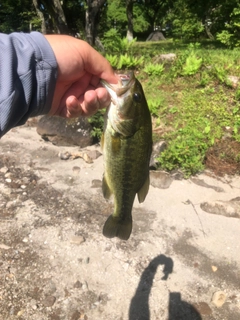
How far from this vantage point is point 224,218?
5.32 metres

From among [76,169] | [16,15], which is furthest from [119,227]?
[16,15]

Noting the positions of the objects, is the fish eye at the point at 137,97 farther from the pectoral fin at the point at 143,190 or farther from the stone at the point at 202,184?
the stone at the point at 202,184

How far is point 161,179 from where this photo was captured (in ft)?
20.0

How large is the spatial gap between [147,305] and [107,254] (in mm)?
878

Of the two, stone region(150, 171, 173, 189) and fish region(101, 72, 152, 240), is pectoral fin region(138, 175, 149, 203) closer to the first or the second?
fish region(101, 72, 152, 240)

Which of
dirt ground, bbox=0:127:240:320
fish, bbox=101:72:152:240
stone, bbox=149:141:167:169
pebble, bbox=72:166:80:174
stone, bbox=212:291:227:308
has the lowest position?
pebble, bbox=72:166:80:174

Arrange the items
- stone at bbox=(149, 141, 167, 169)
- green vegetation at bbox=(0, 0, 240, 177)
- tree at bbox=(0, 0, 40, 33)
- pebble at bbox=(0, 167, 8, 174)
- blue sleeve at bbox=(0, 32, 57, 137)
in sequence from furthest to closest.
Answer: tree at bbox=(0, 0, 40, 33) → green vegetation at bbox=(0, 0, 240, 177) → stone at bbox=(149, 141, 167, 169) → pebble at bbox=(0, 167, 8, 174) → blue sleeve at bbox=(0, 32, 57, 137)

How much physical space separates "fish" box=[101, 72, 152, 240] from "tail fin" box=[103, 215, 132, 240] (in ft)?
0.64

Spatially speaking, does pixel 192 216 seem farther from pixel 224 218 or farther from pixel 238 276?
pixel 238 276

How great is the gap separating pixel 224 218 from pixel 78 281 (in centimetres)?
258

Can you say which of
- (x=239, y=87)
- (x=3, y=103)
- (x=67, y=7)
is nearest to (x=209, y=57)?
(x=239, y=87)

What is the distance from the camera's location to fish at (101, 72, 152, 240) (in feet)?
6.49

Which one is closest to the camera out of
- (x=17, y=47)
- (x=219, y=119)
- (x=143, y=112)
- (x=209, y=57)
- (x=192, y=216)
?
(x=17, y=47)

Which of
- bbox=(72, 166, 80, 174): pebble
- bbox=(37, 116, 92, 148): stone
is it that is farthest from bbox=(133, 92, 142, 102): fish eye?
bbox=(37, 116, 92, 148): stone
